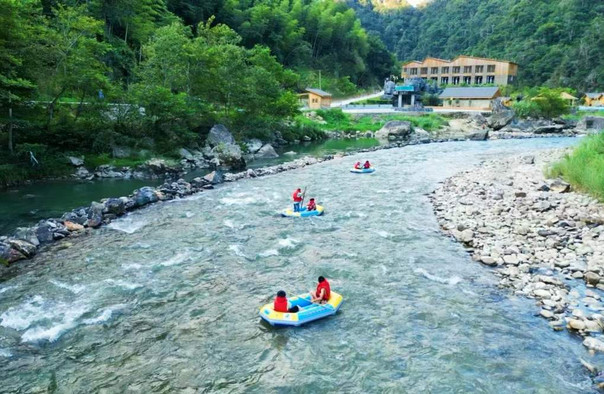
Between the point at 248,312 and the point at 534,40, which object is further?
the point at 534,40

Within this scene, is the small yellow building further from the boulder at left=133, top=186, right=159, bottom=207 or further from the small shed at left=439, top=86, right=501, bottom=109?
the boulder at left=133, top=186, right=159, bottom=207

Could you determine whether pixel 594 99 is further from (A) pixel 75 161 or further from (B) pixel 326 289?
(B) pixel 326 289

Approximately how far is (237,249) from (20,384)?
7.36 meters

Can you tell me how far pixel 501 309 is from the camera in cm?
1027

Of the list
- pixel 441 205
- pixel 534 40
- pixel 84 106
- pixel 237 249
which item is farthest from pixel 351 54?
pixel 237 249

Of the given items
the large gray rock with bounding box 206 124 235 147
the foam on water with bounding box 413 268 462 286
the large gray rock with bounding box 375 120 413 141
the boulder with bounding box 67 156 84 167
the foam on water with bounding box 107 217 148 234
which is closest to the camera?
the foam on water with bounding box 413 268 462 286

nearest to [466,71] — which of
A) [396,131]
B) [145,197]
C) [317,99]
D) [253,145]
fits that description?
[317,99]

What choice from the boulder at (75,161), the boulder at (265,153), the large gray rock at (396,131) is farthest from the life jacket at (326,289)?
the large gray rock at (396,131)

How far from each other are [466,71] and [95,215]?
88665mm

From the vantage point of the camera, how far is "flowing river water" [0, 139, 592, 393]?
8039mm

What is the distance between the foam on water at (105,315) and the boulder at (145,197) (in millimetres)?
10025

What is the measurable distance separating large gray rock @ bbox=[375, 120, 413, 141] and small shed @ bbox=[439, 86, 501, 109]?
80.2 ft

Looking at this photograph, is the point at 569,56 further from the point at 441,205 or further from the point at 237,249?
the point at 237,249

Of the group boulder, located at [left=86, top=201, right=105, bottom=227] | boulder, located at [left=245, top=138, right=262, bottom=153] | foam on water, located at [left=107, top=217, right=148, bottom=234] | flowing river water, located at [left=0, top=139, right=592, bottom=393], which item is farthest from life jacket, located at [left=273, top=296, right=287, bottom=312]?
boulder, located at [left=245, top=138, right=262, bottom=153]
